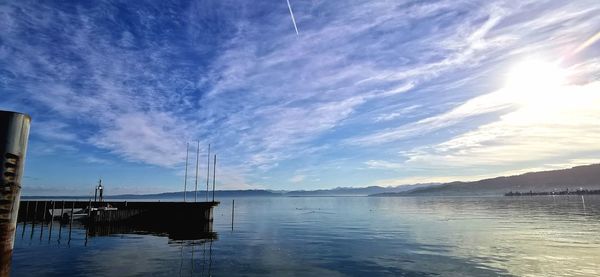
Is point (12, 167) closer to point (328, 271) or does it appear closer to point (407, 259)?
point (328, 271)

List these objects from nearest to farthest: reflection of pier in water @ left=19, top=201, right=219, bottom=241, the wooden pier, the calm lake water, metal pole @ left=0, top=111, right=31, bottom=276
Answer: metal pole @ left=0, top=111, right=31, bottom=276 < the calm lake water < reflection of pier in water @ left=19, top=201, right=219, bottom=241 < the wooden pier

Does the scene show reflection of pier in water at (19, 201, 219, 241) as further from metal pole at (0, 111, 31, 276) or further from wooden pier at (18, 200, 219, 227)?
metal pole at (0, 111, 31, 276)

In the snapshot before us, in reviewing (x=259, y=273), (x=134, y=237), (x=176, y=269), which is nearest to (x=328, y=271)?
(x=259, y=273)

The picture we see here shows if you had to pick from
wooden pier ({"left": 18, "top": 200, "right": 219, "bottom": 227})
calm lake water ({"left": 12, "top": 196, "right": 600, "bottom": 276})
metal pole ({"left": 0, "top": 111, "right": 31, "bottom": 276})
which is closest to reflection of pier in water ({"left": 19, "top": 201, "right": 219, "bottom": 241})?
wooden pier ({"left": 18, "top": 200, "right": 219, "bottom": 227})

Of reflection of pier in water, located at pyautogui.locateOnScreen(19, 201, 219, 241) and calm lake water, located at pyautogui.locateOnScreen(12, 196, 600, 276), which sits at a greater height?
reflection of pier in water, located at pyautogui.locateOnScreen(19, 201, 219, 241)

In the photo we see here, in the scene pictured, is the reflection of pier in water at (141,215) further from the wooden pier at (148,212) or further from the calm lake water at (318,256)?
the calm lake water at (318,256)

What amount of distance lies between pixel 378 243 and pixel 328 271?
15306 mm

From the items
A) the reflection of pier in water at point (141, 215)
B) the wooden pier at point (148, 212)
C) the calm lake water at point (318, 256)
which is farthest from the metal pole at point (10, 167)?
the wooden pier at point (148, 212)

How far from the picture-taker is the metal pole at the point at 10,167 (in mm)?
7695

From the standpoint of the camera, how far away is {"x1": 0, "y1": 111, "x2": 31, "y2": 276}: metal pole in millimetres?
7695

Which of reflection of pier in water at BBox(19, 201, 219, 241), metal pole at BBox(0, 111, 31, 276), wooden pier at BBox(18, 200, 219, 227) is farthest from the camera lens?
wooden pier at BBox(18, 200, 219, 227)

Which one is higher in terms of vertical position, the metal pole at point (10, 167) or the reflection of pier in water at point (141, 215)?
the metal pole at point (10, 167)

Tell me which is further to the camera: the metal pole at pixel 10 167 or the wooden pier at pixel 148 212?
the wooden pier at pixel 148 212

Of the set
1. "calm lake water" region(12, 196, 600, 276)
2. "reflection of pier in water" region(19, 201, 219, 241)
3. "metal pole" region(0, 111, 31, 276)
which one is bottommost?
"calm lake water" region(12, 196, 600, 276)
